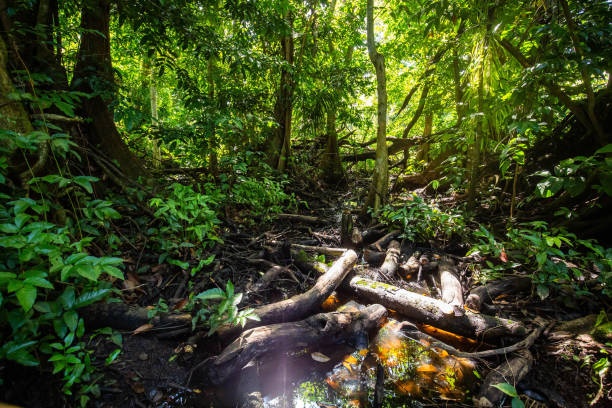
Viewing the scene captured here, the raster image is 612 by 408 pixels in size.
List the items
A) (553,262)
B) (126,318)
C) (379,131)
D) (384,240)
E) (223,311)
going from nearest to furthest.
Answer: (223,311) → (126,318) → (553,262) → (384,240) → (379,131)

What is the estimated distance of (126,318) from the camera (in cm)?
210

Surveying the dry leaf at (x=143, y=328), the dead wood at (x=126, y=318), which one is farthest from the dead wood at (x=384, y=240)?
the dry leaf at (x=143, y=328)

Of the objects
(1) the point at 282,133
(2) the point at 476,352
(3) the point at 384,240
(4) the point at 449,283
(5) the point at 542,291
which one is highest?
(1) the point at 282,133

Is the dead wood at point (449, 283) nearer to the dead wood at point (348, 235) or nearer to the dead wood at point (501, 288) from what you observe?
the dead wood at point (501, 288)

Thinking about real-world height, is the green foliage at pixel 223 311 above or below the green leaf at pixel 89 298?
below

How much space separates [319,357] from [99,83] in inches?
149

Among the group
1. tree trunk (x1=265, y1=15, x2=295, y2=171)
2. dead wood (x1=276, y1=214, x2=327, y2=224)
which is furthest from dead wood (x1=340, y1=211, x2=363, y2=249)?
tree trunk (x1=265, y1=15, x2=295, y2=171)

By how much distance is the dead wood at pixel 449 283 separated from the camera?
2.98 meters

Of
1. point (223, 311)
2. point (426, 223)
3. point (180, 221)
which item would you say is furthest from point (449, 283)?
point (180, 221)

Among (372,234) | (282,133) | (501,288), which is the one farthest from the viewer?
(282,133)

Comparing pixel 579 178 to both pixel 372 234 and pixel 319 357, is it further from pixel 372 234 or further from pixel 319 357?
pixel 319 357

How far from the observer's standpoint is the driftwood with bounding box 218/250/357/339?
2.32m

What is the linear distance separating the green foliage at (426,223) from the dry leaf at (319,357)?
2.60m

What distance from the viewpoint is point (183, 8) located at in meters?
3.03
